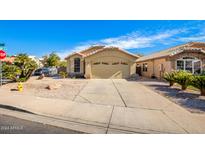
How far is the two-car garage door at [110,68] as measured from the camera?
2309 cm

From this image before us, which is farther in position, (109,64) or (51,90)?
(109,64)

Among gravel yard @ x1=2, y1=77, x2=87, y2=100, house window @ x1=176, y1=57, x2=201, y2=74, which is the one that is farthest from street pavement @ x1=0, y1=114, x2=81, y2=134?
house window @ x1=176, y1=57, x2=201, y2=74

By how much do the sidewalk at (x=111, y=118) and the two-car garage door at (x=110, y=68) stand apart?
15.3 metres

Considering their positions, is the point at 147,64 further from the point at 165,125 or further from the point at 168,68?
the point at 165,125

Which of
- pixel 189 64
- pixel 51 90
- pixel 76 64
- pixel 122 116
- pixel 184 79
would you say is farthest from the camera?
pixel 76 64

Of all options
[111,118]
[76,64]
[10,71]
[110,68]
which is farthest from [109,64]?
[111,118]

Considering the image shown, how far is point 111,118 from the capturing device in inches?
242

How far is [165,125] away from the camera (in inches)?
217

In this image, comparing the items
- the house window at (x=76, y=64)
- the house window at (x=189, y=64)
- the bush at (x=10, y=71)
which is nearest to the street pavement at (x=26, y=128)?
the bush at (x=10, y=71)

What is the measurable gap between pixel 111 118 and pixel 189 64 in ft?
51.6

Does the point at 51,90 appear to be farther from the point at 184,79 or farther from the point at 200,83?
the point at 200,83

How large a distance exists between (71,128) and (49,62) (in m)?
51.1
